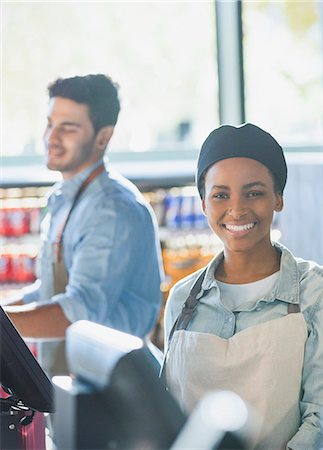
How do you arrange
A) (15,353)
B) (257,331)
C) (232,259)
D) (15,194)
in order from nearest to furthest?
(15,353), (257,331), (232,259), (15,194)

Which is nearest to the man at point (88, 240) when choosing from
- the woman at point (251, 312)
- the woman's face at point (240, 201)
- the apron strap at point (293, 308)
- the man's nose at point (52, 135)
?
the man's nose at point (52, 135)

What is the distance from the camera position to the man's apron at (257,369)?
2.07 metres

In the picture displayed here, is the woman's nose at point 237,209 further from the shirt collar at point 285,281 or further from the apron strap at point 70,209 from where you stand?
the apron strap at point 70,209

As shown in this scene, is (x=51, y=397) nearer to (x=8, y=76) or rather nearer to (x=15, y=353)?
(x=15, y=353)

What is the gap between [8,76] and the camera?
24.8 feet

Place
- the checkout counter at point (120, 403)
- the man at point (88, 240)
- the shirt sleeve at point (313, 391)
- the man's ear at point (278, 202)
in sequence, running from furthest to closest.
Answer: the man at point (88, 240), the man's ear at point (278, 202), the shirt sleeve at point (313, 391), the checkout counter at point (120, 403)

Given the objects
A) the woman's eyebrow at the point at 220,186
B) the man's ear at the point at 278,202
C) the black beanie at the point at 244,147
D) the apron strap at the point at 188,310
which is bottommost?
the apron strap at the point at 188,310

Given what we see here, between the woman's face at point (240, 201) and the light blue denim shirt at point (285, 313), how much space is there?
0.08m

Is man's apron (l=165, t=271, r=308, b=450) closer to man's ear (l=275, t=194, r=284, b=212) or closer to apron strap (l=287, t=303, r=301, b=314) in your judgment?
apron strap (l=287, t=303, r=301, b=314)

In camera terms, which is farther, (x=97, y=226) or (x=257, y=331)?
(x=97, y=226)

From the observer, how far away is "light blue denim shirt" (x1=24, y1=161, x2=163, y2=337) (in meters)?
3.06

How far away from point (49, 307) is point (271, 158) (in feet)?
3.35

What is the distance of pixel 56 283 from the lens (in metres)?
3.21

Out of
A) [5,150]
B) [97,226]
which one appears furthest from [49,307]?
[5,150]
